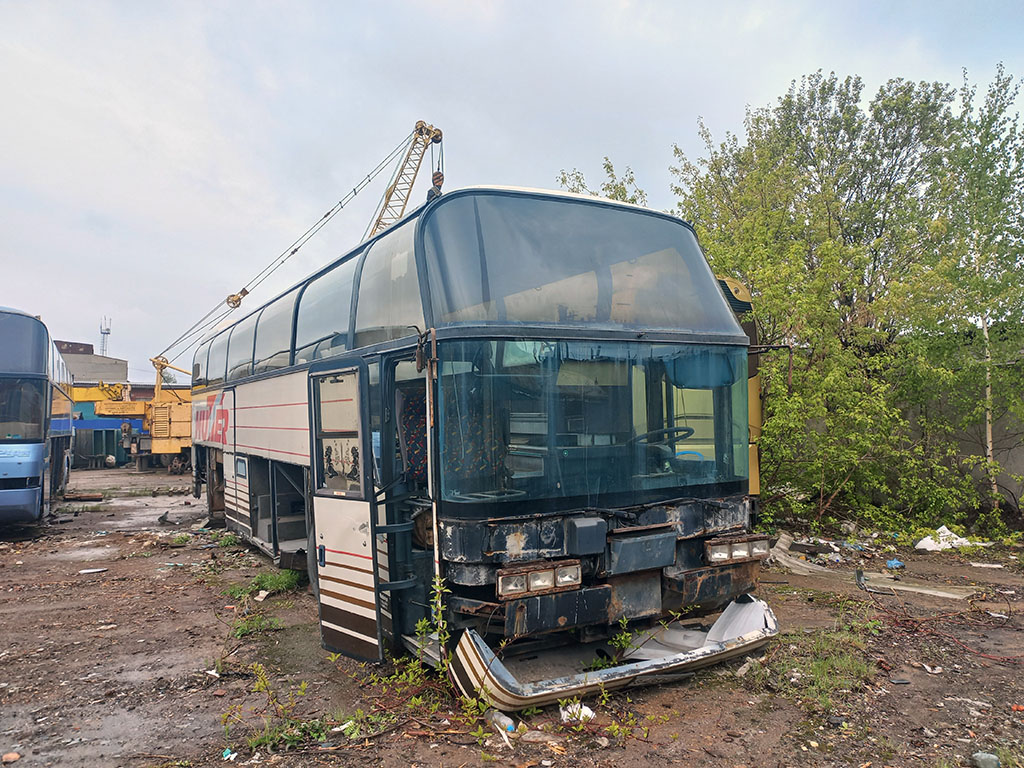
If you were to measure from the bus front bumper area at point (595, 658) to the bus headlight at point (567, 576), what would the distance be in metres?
0.54

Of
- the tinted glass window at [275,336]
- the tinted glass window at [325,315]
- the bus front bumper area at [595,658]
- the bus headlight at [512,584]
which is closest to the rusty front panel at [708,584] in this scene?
the bus front bumper area at [595,658]

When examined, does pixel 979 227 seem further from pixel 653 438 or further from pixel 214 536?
pixel 214 536

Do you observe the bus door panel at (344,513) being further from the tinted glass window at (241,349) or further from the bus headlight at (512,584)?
the tinted glass window at (241,349)

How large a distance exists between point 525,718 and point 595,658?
937 millimetres

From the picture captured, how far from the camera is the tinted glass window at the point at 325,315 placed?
5953 mm

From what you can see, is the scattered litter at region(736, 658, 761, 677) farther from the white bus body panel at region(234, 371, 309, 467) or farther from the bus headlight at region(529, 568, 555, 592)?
the white bus body panel at region(234, 371, 309, 467)

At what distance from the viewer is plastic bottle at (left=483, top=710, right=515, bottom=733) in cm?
382

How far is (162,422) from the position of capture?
24.1 metres

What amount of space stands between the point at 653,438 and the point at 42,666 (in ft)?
16.5

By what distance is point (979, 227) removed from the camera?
10211 mm

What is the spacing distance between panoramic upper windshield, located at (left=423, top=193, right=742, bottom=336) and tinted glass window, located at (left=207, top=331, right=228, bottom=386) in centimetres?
726

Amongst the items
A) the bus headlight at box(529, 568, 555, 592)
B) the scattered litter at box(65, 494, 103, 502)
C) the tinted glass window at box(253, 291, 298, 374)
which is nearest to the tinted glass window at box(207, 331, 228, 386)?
the tinted glass window at box(253, 291, 298, 374)

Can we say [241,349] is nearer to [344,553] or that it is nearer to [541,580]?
[344,553]

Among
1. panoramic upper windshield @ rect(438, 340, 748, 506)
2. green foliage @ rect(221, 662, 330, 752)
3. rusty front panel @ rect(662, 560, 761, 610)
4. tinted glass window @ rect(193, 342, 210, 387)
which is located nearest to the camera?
green foliage @ rect(221, 662, 330, 752)
